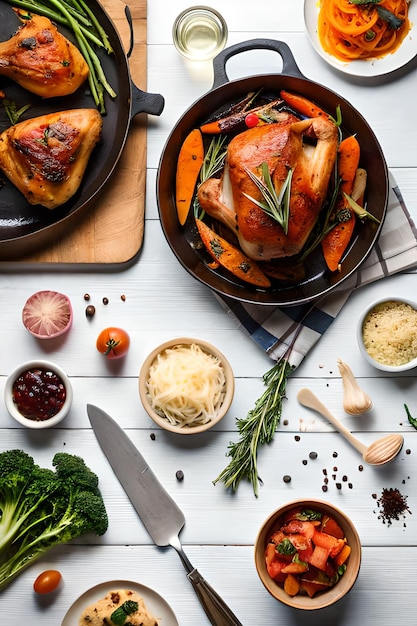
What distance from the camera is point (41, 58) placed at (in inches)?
→ 120

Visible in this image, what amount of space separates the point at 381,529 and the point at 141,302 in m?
1.39

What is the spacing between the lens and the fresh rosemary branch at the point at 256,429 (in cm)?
313

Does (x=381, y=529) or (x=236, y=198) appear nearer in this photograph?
(x=236, y=198)

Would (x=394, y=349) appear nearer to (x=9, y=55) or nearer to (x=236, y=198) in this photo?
(x=236, y=198)

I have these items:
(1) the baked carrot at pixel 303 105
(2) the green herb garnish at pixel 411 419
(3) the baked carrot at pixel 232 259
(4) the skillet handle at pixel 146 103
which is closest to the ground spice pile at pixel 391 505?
(2) the green herb garnish at pixel 411 419

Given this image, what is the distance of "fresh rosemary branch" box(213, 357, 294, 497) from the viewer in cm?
313

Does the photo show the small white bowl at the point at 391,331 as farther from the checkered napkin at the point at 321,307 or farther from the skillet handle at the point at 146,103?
the skillet handle at the point at 146,103

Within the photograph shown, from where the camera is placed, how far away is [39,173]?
9.93 feet

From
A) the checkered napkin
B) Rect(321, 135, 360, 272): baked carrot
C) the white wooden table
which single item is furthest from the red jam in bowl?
Rect(321, 135, 360, 272): baked carrot

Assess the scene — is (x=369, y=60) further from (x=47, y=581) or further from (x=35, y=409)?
(x=47, y=581)

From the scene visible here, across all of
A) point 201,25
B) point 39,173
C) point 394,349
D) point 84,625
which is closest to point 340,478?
point 394,349

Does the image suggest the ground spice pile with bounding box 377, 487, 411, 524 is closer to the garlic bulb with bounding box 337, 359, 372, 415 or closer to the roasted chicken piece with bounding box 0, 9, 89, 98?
the garlic bulb with bounding box 337, 359, 372, 415

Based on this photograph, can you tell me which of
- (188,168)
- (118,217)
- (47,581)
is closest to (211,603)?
(47,581)

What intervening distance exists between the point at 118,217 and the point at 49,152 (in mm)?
388
